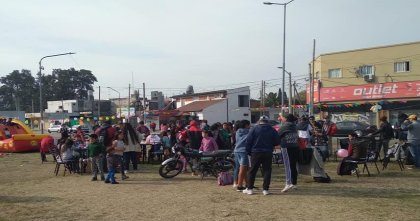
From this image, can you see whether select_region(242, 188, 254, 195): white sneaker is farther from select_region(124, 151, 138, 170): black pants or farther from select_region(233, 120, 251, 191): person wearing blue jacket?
select_region(124, 151, 138, 170): black pants

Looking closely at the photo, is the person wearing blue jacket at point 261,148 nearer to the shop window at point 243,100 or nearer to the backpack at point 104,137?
the backpack at point 104,137

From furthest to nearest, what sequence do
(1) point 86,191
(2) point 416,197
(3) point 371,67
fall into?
(3) point 371,67
(1) point 86,191
(2) point 416,197

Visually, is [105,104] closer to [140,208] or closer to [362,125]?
[362,125]

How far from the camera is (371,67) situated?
4078cm

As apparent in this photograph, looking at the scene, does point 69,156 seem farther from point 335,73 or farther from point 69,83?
point 69,83

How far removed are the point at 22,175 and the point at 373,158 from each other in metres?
10.9

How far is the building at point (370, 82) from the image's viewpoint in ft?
121

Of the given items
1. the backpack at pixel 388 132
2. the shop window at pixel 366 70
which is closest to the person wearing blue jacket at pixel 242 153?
the backpack at pixel 388 132

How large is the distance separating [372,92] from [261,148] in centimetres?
3272

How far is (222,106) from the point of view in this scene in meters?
59.5

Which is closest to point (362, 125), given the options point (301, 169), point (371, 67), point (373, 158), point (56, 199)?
point (371, 67)

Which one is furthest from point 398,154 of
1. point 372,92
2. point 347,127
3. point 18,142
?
point 372,92

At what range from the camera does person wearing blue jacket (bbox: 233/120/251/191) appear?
32.9 ft

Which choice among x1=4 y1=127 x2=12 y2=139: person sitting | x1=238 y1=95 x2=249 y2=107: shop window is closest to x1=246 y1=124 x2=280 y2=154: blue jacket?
x1=4 y1=127 x2=12 y2=139: person sitting
